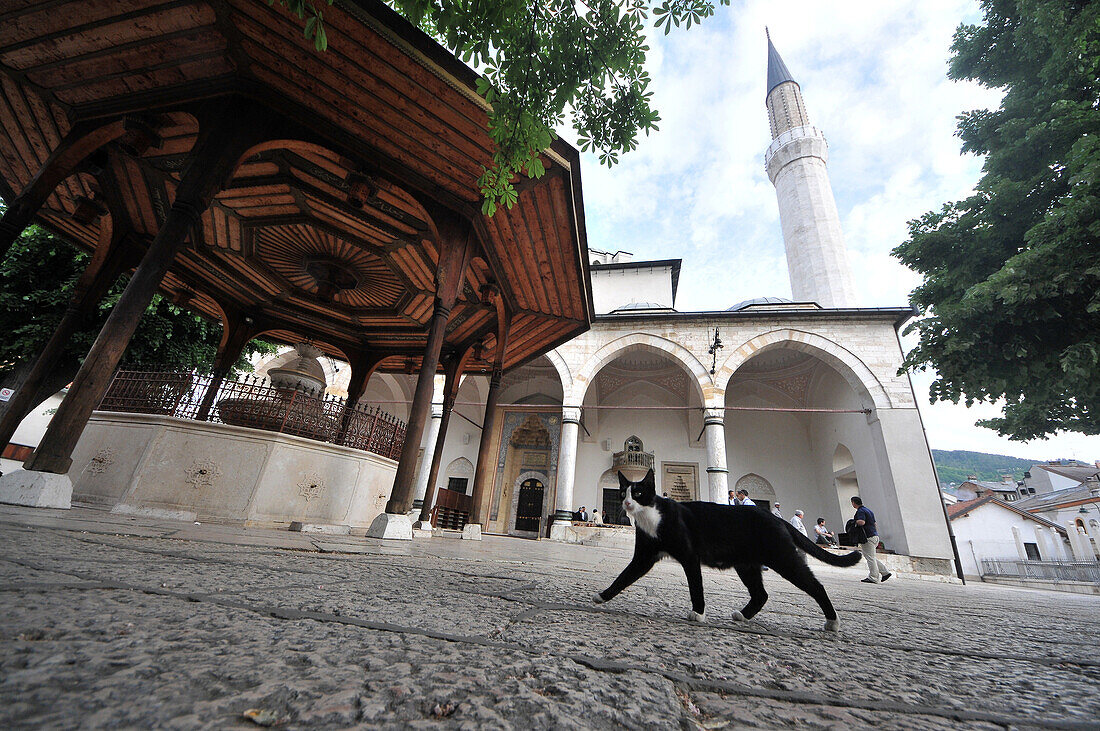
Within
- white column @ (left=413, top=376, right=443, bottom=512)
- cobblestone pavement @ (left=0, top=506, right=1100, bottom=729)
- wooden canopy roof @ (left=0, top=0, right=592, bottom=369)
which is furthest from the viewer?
white column @ (left=413, top=376, right=443, bottom=512)

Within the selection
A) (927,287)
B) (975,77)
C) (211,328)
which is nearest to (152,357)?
(211,328)

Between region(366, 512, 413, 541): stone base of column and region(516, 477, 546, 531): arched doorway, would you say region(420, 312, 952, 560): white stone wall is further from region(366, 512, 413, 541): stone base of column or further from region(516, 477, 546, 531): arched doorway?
region(366, 512, 413, 541): stone base of column

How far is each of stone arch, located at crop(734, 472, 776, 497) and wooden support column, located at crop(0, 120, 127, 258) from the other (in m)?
16.9

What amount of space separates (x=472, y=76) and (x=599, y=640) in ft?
13.6

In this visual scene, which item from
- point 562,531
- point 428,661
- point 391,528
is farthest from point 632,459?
point 428,661

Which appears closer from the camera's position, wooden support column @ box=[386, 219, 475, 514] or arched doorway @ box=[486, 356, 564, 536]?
wooden support column @ box=[386, 219, 475, 514]

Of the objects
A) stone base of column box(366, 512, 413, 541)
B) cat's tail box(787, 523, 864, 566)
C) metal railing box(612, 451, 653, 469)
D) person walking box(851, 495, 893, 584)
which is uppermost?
metal railing box(612, 451, 653, 469)

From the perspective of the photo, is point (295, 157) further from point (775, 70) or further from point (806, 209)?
point (775, 70)

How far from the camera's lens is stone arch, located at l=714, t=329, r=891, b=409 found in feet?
36.4

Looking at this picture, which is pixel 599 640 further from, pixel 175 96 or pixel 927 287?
pixel 927 287

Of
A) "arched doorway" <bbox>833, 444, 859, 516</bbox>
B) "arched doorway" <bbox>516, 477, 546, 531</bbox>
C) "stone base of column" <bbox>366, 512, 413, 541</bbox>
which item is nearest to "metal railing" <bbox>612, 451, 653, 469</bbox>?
"arched doorway" <bbox>516, 477, 546, 531</bbox>

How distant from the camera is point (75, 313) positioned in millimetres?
5324

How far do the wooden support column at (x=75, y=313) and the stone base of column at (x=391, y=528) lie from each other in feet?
Result: 13.7

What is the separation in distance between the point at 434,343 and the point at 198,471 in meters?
3.22
